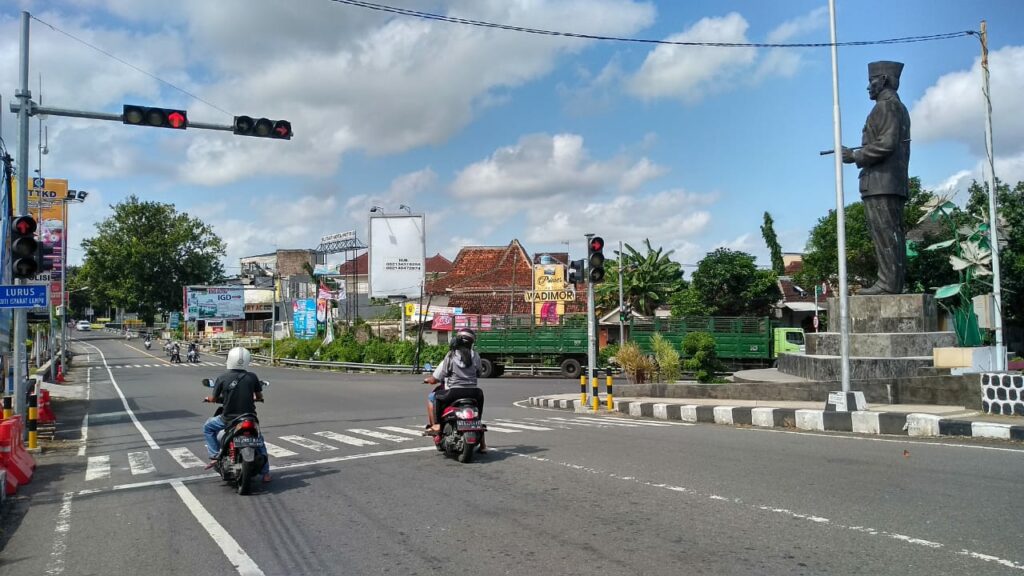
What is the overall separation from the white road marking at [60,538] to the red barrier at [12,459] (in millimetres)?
947

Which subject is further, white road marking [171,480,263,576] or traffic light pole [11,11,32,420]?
traffic light pole [11,11,32,420]

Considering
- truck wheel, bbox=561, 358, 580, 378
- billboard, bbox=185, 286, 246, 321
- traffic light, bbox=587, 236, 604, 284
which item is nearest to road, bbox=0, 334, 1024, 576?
traffic light, bbox=587, 236, 604, 284

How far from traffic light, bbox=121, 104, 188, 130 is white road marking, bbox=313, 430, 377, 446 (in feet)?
19.5

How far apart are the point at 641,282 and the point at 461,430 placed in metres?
41.5

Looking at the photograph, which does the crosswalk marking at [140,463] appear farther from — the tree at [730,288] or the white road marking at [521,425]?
the tree at [730,288]

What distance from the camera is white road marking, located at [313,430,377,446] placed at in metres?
11.5

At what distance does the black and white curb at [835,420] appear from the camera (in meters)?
10.6

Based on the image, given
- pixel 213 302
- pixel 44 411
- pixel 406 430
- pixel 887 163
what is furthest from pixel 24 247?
pixel 213 302

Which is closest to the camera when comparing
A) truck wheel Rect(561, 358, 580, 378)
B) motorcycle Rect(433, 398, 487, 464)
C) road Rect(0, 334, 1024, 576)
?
road Rect(0, 334, 1024, 576)

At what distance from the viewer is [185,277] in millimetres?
87625

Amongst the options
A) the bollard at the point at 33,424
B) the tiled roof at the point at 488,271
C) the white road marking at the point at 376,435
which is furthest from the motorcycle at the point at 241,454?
the tiled roof at the point at 488,271

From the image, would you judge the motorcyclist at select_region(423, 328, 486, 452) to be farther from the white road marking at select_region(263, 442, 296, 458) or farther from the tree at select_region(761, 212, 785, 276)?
the tree at select_region(761, 212, 785, 276)

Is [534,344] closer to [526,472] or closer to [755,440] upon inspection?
[755,440]

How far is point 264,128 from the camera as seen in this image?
14016mm
